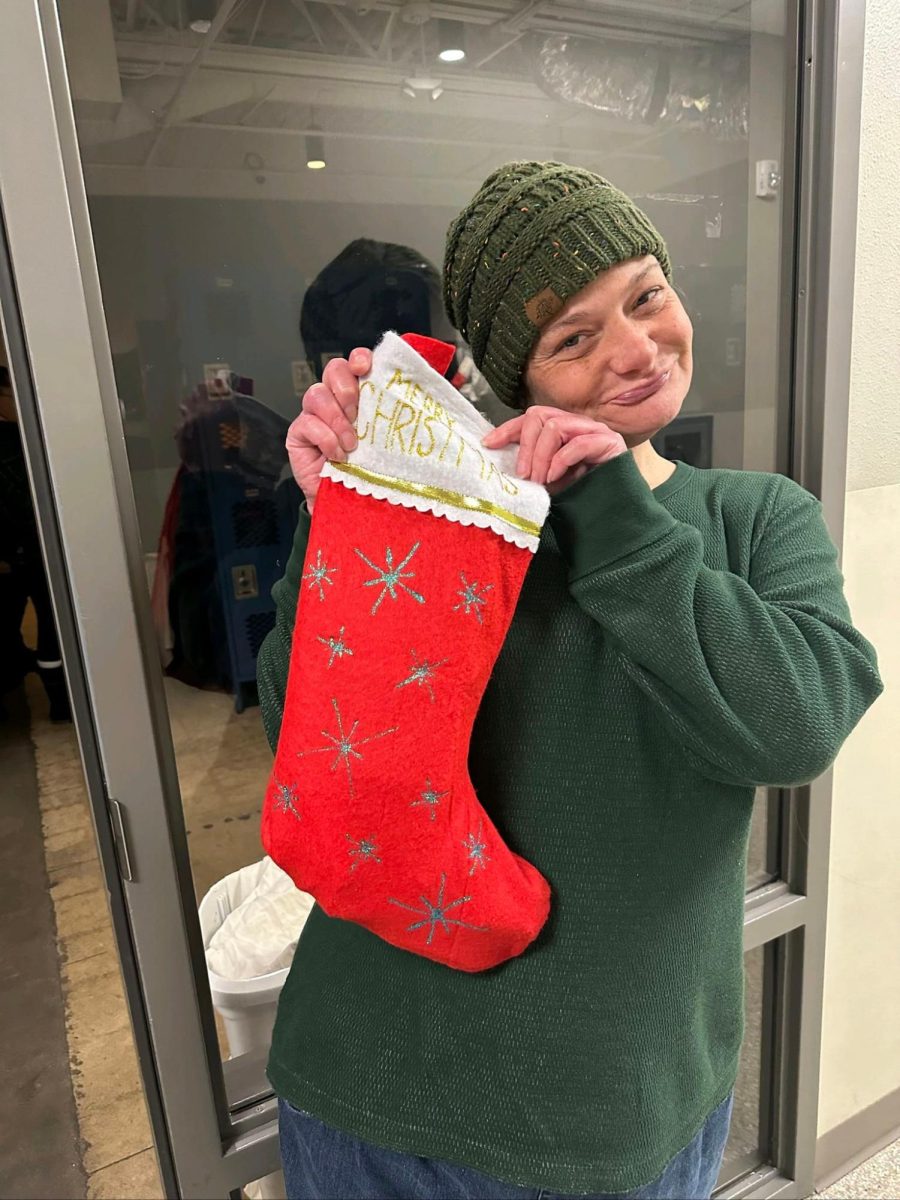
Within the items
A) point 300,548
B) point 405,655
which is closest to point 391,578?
point 405,655

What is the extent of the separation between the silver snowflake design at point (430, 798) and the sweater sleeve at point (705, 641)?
18 centimetres

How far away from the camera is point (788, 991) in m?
1.46

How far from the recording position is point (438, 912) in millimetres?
677

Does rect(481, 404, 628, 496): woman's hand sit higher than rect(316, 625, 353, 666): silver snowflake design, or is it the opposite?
rect(481, 404, 628, 496): woman's hand

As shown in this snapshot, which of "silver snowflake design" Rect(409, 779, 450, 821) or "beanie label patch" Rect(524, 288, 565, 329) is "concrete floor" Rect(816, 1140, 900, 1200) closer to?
"silver snowflake design" Rect(409, 779, 450, 821)

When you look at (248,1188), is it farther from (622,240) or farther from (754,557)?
(622,240)

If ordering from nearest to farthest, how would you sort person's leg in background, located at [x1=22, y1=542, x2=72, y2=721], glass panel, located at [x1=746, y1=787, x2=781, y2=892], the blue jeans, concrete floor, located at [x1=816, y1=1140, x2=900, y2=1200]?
the blue jeans → person's leg in background, located at [x1=22, y1=542, x2=72, y2=721] → glass panel, located at [x1=746, y1=787, x2=781, y2=892] → concrete floor, located at [x1=816, y1=1140, x2=900, y2=1200]

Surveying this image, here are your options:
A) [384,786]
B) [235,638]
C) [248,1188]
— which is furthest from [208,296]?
[248,1188]

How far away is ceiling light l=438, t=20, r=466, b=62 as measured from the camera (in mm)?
1067

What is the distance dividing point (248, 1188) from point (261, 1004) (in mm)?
409

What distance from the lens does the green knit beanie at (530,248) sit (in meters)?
0.70

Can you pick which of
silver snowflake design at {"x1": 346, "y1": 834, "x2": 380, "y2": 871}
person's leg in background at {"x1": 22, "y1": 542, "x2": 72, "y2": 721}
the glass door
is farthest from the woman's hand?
person's leg in background at {"x1": 22, "y1": 542, "x2": 72, "y2": 721}

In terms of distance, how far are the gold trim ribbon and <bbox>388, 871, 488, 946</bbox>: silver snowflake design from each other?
11.3 inches

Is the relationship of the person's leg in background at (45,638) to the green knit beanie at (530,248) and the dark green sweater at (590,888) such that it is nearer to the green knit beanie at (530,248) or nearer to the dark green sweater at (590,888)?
the dark green sweater at (590,888)
